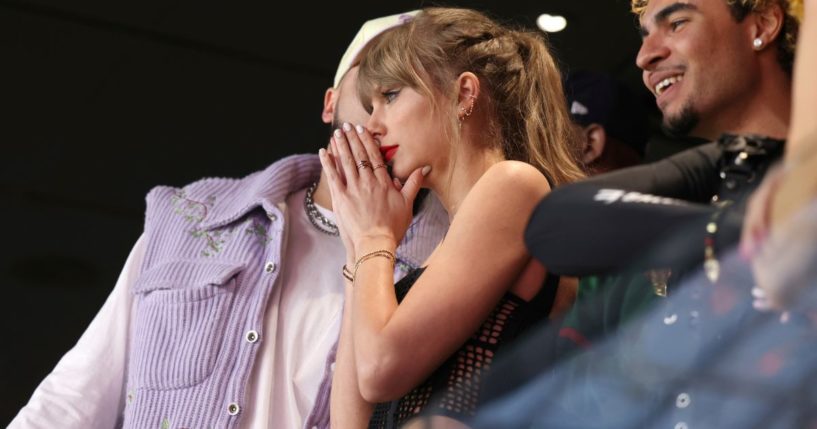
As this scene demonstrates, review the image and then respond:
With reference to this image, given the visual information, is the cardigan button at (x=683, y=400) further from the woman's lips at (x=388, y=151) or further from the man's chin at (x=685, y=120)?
the woman's lips at (x=388, y=151)

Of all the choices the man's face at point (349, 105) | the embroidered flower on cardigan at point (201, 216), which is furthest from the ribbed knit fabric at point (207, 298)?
the man's face at point (349, 105)

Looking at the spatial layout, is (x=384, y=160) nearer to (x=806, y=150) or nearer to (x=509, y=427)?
(x=509, y=427)

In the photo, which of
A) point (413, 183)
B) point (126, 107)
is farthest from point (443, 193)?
point (126, 107)

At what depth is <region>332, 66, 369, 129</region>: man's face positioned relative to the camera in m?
2.17

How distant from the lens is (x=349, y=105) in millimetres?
2211

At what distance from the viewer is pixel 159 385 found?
75.6 inches

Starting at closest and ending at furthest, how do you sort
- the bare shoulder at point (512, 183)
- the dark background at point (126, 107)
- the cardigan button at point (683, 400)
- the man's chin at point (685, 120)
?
1. the cardigan button at point (683, 400)
2. the man's chin at point (685, 120)
3. the bare shoulder at point (512, 183)
4. the dark background at point (126, 107)

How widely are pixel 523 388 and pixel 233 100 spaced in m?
2.42

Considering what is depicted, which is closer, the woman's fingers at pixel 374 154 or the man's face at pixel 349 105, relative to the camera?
the woman's fingers at pixel 374 154

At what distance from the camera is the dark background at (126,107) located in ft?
9.70

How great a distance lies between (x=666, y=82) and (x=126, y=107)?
6.39 feet

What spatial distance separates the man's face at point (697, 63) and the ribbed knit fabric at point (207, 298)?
0.65 m

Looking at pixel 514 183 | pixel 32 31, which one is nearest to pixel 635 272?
pixel 514 183

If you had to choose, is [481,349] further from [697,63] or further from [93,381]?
[93,381]
